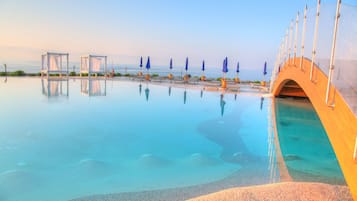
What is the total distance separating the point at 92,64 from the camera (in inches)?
752

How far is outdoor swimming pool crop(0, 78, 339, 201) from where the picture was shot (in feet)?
12.6

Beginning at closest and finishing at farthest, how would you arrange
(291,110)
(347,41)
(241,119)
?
1. (347,41)
2. (241,119)
3. (291,110)

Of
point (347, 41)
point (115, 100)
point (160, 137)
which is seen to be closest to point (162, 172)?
point (160, 137)

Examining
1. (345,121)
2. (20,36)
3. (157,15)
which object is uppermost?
(157,15)

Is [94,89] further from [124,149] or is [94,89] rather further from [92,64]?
[124,149]

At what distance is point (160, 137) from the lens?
238 inches

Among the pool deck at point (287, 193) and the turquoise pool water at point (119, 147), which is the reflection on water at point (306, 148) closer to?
the turquoise pool water at point (119, 147)

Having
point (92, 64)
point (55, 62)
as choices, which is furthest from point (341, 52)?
point (55, 62)

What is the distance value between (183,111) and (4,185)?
19.2ft

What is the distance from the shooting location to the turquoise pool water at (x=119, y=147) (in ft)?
12.7

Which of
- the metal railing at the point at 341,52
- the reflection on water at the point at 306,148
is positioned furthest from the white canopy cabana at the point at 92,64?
the metal railing at the point at 341,52

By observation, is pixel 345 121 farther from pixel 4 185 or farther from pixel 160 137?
pixel 4 185

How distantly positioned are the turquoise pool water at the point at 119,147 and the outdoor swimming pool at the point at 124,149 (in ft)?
0.05

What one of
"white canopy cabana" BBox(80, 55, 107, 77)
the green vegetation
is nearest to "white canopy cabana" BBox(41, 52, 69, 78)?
"white canopy cabana" BBox(80, 55, 107, 77)
